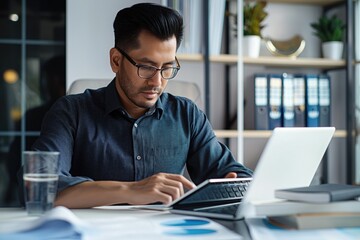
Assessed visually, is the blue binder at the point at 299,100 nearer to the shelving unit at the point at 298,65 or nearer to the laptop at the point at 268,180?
the shelving unit at the point at 298,65

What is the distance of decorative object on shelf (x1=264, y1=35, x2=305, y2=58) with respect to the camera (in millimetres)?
3363

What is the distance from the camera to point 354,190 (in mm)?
1187

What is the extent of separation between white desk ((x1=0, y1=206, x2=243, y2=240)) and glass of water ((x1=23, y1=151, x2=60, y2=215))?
43 millimetres

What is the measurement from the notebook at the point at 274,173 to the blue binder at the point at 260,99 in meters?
1.78

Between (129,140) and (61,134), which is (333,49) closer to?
(129,140)

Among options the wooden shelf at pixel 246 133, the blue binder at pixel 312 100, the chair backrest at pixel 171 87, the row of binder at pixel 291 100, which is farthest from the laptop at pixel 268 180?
the blue binder at pixel 312 100

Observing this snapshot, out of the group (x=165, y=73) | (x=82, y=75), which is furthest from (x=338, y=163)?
(x=165, y=73)

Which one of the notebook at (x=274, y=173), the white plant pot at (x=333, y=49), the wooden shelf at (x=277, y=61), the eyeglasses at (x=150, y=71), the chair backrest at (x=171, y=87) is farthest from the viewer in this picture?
the white plant pot at (x=333, y=49)

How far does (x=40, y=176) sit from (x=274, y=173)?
1.49ft

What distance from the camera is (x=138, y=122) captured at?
1.83 m

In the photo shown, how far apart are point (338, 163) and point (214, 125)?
81 cm

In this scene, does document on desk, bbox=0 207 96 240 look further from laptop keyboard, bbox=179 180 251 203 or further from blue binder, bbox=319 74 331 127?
blue binder, bbox=319 74 331 127

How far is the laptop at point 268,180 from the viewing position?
3.75 feet

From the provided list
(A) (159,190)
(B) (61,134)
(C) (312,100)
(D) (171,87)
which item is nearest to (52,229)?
(A) (159,190)
